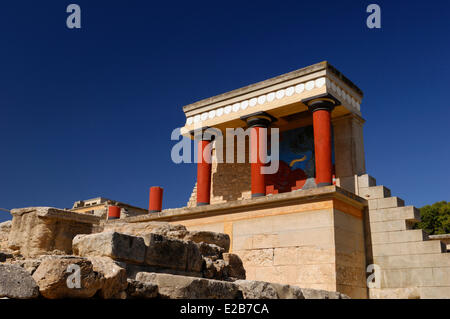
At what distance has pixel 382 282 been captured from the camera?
10570 millimetres

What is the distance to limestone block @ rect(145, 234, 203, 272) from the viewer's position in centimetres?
504

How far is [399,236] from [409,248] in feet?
1.23

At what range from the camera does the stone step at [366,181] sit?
11.8 metres

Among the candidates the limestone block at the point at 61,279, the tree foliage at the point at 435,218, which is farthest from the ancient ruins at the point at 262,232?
the tree foliage at the point at 435,218

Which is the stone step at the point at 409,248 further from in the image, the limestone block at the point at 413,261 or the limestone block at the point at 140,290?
the limestone block at the point at 140,290

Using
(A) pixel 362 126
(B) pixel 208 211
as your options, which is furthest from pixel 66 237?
(A) pixel 362 126

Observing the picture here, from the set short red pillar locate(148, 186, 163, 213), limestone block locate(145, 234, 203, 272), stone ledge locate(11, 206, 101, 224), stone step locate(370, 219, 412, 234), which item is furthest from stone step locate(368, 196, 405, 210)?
short red pillar locate(148, 186, 163, 213)

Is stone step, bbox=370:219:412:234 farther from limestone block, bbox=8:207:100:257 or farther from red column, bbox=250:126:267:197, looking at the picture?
limestone block, bbox=8:207:100:257

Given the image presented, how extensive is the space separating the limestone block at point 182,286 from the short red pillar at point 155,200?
36.9ft
